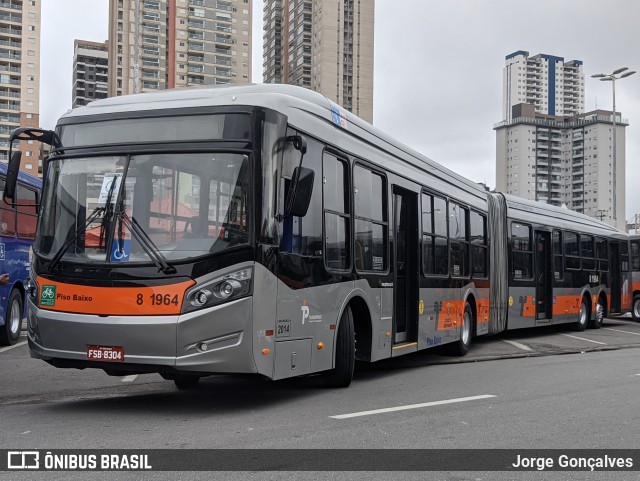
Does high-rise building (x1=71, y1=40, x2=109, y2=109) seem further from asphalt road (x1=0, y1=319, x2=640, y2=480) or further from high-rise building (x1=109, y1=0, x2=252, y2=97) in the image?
asphalt road (x1=0, y1=319, x2=640, y2=480)

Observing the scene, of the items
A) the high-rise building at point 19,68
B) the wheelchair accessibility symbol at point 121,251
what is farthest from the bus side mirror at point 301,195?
the high-rise building at point 19,68

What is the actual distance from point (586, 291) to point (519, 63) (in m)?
177

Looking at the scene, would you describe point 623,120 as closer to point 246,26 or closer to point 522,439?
point 246,26

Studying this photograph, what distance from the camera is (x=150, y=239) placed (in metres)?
7.80

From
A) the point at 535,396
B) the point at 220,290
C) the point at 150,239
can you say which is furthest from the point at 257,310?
the point at 535,396

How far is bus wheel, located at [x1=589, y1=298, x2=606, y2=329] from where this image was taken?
24578mm

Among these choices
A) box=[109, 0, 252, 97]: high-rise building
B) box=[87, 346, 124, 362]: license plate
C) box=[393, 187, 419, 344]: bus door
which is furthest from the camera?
box=[109, 0, 252, 97]: high-rise building

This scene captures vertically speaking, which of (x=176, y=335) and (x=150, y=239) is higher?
(x=150, y=239)

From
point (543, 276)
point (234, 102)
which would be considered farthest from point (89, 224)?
point (543, 276)

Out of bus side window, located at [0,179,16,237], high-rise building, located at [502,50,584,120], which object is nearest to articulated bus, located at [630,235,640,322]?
bus side window, located at [0,179,16,237]

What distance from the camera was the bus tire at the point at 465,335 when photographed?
15.1m

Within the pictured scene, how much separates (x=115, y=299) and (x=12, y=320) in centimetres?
→ 999

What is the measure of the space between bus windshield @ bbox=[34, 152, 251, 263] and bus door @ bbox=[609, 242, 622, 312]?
814 inches

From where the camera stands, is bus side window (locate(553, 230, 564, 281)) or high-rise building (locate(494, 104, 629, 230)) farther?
high-rise building (locate(494, 104, 629, 230))
